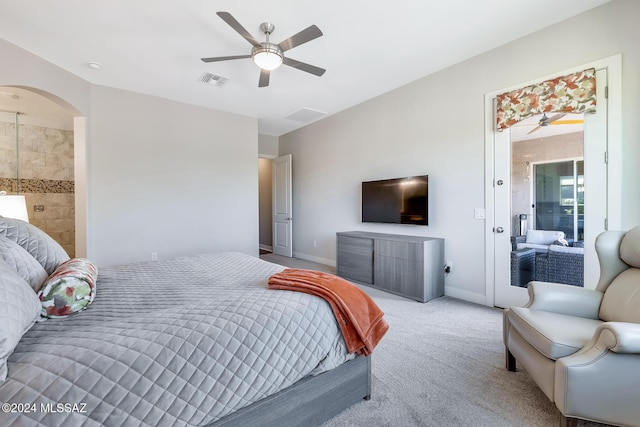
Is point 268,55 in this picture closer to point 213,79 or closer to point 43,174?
point 213,79

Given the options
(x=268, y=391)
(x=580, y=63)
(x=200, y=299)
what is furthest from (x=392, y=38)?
(x=268, y=391)

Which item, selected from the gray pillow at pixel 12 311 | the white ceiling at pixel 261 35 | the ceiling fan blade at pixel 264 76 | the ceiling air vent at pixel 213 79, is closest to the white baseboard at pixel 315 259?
the white ceiling at pixel 261 35

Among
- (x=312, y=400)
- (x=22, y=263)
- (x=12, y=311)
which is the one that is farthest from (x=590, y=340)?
(x=22, y=263)

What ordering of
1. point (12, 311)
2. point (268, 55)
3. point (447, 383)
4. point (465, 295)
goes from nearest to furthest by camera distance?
point (12, 311) → point (447, 383) → point (268, 55) → point (465, 295)

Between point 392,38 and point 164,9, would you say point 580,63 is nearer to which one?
point 392,38

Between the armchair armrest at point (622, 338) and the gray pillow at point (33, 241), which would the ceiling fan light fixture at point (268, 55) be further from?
the armchair armrest at point (622, 338)

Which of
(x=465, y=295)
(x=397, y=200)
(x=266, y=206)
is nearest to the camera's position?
(x=465, y=295)

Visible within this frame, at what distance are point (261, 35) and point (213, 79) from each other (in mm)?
1246

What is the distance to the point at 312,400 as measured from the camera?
4.58ft

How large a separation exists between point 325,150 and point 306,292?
4.23 m

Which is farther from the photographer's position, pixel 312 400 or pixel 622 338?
pixel 312 400

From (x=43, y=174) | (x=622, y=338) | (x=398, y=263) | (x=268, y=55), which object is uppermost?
(x=268, y=55)

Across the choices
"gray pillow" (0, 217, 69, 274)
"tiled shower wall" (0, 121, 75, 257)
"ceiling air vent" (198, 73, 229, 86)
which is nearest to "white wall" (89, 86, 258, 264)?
"ceiling air vent" (198, 73, 229, 86)

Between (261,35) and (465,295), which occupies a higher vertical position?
(261,35)
